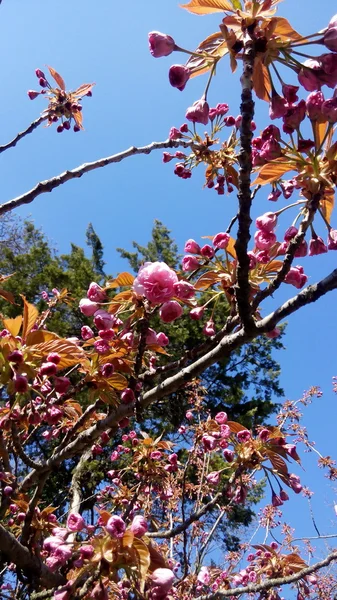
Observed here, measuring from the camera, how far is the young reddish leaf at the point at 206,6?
1.15 metres

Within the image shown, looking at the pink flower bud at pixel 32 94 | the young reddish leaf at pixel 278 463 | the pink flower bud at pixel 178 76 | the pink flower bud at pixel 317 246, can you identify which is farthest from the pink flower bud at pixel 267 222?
the pink flower bud at pixel 32 94

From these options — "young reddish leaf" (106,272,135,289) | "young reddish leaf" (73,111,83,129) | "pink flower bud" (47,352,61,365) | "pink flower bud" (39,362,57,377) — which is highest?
"young reddish leaf" (73,111,83,129)

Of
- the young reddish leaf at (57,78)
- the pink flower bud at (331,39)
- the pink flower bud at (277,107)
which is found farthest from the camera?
the young reddish leaf at (57,78)

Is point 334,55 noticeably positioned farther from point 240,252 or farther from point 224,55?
point 240,252

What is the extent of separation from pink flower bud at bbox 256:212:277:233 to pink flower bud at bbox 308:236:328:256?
0.13 m

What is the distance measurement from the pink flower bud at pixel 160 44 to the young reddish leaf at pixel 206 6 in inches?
3.5

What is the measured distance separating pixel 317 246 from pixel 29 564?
1490 mm

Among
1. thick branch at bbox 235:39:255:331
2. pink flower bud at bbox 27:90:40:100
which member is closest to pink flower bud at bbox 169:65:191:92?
thick branch at bbox 235:39:255:331

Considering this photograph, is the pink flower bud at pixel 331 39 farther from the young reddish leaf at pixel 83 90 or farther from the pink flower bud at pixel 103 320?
the young reddish leaf at pixel 83 90

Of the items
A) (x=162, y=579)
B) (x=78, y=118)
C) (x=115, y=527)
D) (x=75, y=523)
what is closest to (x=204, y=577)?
(x=75, y=523)

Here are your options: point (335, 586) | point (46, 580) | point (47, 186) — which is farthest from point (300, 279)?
point (335, 586)

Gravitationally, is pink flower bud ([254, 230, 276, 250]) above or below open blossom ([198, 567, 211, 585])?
above

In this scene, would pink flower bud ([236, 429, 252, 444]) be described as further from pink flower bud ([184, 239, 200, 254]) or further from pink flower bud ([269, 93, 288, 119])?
pink flower bud ([269, 93, 288, 119])

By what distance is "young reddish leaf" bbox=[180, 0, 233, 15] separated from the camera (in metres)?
1.15
